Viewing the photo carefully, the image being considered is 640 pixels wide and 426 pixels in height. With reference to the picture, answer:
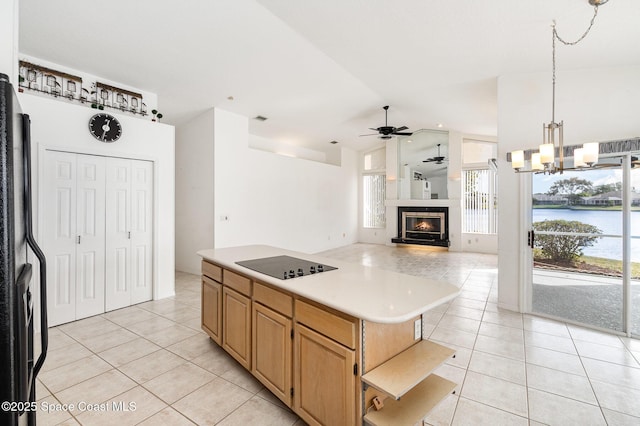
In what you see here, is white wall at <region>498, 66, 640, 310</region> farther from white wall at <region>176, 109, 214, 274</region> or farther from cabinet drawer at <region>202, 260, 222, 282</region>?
white wall at <region>176, 109, 214, 274</region>

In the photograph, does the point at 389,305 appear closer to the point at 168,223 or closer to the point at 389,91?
the point at 168,223

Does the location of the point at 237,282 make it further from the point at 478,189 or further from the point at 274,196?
the point at 478,189

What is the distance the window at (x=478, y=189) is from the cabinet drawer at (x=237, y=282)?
26.8 ft

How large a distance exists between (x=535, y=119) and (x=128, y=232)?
5.66 metres

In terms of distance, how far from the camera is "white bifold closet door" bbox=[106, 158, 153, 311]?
3881 mm

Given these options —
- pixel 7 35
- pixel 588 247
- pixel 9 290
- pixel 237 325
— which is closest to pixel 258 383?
pixel 237 325

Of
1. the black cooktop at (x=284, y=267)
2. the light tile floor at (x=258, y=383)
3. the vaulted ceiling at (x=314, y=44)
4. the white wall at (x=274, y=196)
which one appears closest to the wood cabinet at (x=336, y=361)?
the black cooktop at (x=284, y=267)

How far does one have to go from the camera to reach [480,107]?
577cm

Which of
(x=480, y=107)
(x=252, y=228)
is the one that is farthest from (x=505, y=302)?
(x=252, y=228)

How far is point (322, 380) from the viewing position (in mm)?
1616

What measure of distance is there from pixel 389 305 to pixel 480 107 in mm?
5747

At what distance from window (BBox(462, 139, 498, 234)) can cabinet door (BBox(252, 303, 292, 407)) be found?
8235 millimetres

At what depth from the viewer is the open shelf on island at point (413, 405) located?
4.81 ft

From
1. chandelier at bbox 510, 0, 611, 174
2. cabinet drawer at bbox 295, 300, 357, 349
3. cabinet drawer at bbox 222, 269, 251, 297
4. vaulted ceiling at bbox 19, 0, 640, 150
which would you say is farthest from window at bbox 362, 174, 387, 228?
cabinet drawer at bbox 295, 300, 357, 349
